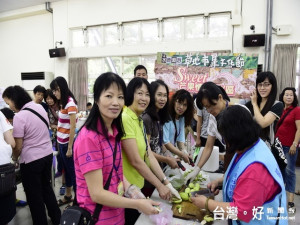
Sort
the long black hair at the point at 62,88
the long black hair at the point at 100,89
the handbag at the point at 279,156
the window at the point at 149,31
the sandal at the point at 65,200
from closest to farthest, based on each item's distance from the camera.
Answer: the long black hair at the point at 100,89 < the handbag at the point at 279,156 < the long black hair at the point at 62,88 < the sandal at the point at 65,200 < the window at the point at 149,31

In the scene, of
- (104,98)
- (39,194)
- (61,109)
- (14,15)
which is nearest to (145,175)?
(104,98)

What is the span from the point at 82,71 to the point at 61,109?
379cm

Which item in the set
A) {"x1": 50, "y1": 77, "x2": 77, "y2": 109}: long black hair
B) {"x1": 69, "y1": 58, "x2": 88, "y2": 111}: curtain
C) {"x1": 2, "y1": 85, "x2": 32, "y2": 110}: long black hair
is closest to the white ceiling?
{"x1": 69, "y1": 58, "x2": 88, "y2": 111}: curtain

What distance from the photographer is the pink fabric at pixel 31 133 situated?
1.74m

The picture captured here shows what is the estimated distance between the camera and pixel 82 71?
5.89 metres

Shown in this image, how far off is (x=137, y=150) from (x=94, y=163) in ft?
1.33

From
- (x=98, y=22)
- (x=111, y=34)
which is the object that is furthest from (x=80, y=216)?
(x=98, y=22)

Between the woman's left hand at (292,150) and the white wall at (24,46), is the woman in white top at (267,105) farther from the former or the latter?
the white wall at (24,46)

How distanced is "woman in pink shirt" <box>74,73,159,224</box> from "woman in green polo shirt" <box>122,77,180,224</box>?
0.61 ft

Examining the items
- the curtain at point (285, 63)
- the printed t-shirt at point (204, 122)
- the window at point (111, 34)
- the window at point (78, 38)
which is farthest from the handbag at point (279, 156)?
the window at point (78, 38)

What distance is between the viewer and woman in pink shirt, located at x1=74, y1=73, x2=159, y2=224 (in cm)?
86

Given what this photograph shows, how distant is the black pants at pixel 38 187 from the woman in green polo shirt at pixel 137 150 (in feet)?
3.28

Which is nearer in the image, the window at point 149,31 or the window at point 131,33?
the window at point 149,31

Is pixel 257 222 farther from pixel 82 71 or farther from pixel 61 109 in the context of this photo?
pixel 82 71
